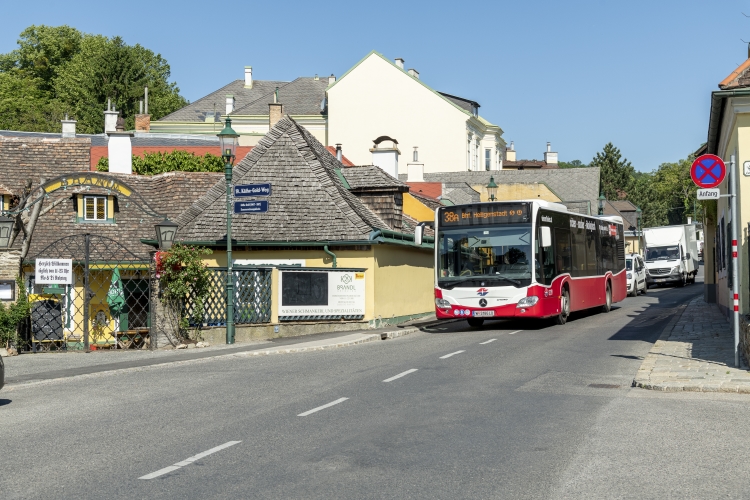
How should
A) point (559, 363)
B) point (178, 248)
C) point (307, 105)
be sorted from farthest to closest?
point (307, 105)
point (178, 248)
point (559, 363)

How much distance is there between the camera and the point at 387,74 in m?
72.8

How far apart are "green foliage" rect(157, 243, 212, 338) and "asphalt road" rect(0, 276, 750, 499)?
5.74m

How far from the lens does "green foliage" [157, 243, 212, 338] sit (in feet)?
74.6

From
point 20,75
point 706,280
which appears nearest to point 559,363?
point 706,280

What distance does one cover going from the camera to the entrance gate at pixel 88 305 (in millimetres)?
22578

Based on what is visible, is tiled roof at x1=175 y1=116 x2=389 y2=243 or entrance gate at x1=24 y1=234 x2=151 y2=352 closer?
entrance gate at x1=24 y1=234 x2=151 y2=352

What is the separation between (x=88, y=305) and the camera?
22188 mm

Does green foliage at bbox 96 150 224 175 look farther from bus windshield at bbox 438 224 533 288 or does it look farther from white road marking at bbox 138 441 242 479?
white road marking at bbox 138 441 242 479

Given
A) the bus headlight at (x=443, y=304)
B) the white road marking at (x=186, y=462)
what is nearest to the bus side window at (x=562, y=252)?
the bus headlight at (x=443, y=304)

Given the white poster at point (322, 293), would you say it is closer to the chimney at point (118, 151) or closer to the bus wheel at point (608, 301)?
the bus wheel at point (608, 301)

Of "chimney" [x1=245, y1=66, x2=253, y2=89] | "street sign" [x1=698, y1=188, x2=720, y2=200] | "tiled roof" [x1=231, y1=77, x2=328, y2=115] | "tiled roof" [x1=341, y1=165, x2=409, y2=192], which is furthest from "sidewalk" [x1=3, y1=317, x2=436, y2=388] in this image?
"chimney" [x1=245, y1=66, x2=253, y2=89]

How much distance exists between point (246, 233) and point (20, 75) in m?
68.7

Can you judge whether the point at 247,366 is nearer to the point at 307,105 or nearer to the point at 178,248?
the point at 178,248

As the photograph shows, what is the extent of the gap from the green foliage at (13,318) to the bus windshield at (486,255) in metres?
10.7
